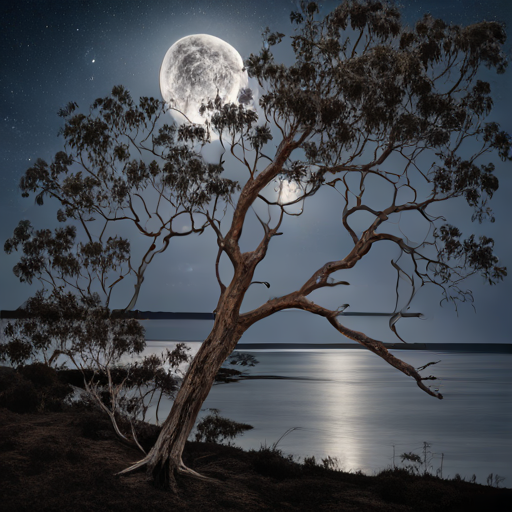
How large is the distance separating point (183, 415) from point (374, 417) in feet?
43.8

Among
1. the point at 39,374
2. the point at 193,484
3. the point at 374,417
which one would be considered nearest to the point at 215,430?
the point at 193,484

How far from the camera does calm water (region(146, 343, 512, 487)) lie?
1364 centimetres

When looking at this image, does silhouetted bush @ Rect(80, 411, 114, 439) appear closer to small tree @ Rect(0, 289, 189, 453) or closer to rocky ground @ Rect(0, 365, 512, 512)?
rocky ground @ Rect(0, 365, 512, 512)

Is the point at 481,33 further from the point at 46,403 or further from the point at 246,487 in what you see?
the point at 46,403

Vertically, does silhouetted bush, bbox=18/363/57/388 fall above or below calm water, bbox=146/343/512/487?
above

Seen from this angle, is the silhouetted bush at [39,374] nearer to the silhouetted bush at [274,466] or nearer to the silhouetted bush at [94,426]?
the silhouetted bush at [94,426]

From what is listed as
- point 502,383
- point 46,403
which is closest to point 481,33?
point 46,403

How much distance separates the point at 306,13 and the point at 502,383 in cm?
2562

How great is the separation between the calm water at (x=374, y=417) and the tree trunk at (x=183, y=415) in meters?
3.13

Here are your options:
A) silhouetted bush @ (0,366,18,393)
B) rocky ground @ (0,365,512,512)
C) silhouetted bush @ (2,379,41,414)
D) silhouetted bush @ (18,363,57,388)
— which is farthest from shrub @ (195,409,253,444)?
silhouetted bush @ (0,366,18,393)

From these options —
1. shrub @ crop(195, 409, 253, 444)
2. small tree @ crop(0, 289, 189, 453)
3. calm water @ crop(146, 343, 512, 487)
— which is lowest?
calm water @ crop(146, 343, 512, 487)

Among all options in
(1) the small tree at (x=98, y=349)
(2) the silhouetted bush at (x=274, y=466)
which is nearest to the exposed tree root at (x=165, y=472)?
(2) the silhouetted bush at (x=274, y=466)

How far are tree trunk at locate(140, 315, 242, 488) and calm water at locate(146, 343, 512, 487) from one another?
313cm

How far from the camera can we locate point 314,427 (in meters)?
16.9
